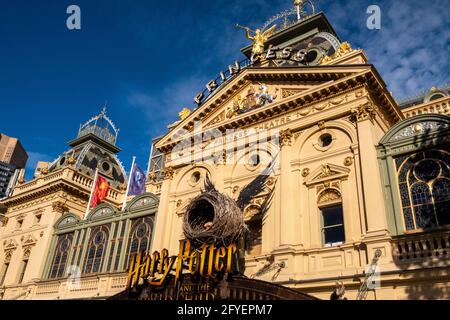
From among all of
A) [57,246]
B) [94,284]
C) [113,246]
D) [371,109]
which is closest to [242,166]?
[371,109]

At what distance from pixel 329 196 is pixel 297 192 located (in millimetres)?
1682

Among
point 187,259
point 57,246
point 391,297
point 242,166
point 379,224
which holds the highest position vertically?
point 242,166

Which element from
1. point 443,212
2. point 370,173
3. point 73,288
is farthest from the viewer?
point 73,288

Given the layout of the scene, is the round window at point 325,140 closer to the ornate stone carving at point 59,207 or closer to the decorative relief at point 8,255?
the ornate stone carving at point 59,207

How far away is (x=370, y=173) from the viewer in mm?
18547

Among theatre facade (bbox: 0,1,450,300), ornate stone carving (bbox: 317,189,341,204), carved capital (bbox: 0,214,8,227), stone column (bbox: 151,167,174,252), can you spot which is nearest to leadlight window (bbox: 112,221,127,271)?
theatre facade (bbox: 0,1,450,300)

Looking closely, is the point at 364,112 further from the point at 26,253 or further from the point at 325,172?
the point at 26,253

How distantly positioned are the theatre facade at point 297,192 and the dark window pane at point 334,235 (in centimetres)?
7

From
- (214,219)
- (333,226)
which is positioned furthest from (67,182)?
(333,226)

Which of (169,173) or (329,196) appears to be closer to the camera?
(329,196)

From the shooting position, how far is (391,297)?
1556 centimetres

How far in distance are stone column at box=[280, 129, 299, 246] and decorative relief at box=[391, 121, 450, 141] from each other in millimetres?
5473
